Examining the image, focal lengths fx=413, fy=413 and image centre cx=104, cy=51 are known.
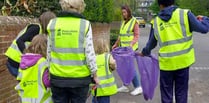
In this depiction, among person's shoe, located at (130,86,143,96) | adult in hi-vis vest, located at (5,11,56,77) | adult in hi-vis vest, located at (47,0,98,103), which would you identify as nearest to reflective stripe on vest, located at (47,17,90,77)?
adult in hi-vis vest, located at (47,0,98,103)

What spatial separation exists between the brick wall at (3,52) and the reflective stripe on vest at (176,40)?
2233mm

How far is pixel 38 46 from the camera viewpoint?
15.6ft

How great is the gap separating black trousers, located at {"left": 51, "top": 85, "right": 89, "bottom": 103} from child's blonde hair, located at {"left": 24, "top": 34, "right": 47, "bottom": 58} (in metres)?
0.43

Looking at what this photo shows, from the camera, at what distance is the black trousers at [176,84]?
578 cm

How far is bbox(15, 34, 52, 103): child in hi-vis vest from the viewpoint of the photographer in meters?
4.71

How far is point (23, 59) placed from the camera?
472cm

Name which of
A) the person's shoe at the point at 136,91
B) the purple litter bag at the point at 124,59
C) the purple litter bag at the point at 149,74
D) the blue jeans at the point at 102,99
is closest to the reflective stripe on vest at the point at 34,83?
the blue jeans at the point at 102,99

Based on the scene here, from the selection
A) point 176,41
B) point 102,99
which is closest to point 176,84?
point 176,41

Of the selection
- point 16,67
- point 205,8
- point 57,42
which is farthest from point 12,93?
point 205,8

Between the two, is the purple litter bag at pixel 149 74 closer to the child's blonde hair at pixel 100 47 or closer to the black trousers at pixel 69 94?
the child's blonde hair at pixel 100 47

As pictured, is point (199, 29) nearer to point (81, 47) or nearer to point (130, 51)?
point (81, 47)

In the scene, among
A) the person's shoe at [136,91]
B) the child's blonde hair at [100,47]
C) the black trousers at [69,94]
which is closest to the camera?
the black trousers at [69,94]

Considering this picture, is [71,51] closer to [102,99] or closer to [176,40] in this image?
[102,99]

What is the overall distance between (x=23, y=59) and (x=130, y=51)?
327 cm
